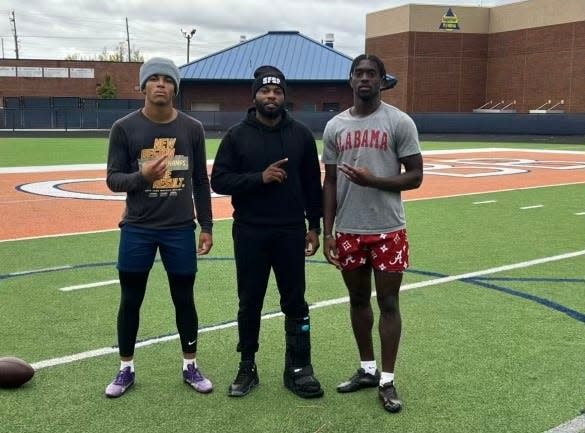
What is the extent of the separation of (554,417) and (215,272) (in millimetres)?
4189

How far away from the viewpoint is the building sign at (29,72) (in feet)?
188

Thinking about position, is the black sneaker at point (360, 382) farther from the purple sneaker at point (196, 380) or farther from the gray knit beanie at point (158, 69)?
the gray knit beanie at point (158, 69)

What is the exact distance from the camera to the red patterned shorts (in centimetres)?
402

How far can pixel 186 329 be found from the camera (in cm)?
436

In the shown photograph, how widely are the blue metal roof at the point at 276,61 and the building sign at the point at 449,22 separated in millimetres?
6999

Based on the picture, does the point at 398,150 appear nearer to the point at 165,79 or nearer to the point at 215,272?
the point at 165,79

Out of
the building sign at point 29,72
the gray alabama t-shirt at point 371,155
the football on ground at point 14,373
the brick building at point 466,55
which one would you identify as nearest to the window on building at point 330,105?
the brick building at point 466,55

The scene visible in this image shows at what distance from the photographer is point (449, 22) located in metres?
49.1

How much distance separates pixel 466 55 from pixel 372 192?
48352 mm

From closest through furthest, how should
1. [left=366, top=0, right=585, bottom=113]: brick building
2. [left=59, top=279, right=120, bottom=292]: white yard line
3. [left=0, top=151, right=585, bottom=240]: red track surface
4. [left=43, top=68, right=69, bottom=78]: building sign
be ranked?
[left=59, top=279, right=120, bottom=292]: white yard line, [left=0, top=151, right=585, bottom=240]: red track surface, [left=366, top=0, right=585, bottom=113]: brick building, [left=43, top=68, right=69, bottom=78]: building sign

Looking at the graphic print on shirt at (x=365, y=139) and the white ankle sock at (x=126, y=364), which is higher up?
the graphic print on shirt at (x=365, y=139)

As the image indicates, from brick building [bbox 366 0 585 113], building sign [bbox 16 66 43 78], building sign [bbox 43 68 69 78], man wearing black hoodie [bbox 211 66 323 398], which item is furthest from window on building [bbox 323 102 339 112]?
man wearing black hoodie [bbox 211 66 323 398]

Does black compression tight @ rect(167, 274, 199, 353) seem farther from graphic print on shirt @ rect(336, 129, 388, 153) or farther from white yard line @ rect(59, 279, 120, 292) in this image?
white yard line @ rect(59, 279, 120, 292)

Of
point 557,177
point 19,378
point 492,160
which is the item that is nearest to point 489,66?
point 492,160
